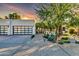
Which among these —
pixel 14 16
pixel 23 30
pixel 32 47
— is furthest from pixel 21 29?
pixel 32 47

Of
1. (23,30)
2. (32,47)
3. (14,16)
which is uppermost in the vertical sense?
(14,16)

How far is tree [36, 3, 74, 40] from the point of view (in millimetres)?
8258

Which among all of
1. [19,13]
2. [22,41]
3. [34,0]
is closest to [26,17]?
[19,13]

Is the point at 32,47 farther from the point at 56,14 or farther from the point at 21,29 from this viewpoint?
the point at 56,14

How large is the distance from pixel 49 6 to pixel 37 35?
1.05 metres

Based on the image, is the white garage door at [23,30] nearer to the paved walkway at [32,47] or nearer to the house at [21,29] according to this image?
the house at [21,29]

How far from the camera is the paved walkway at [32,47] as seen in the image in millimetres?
7629

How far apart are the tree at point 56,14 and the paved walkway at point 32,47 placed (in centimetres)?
55

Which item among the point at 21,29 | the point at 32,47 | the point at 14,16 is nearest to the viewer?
the point at 32,47

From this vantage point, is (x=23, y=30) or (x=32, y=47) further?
(x=23, y=30)

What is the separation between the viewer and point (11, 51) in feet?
26.1

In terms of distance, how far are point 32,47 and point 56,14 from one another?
137cm

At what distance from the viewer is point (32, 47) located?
848cm

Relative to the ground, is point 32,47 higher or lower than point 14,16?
lower
